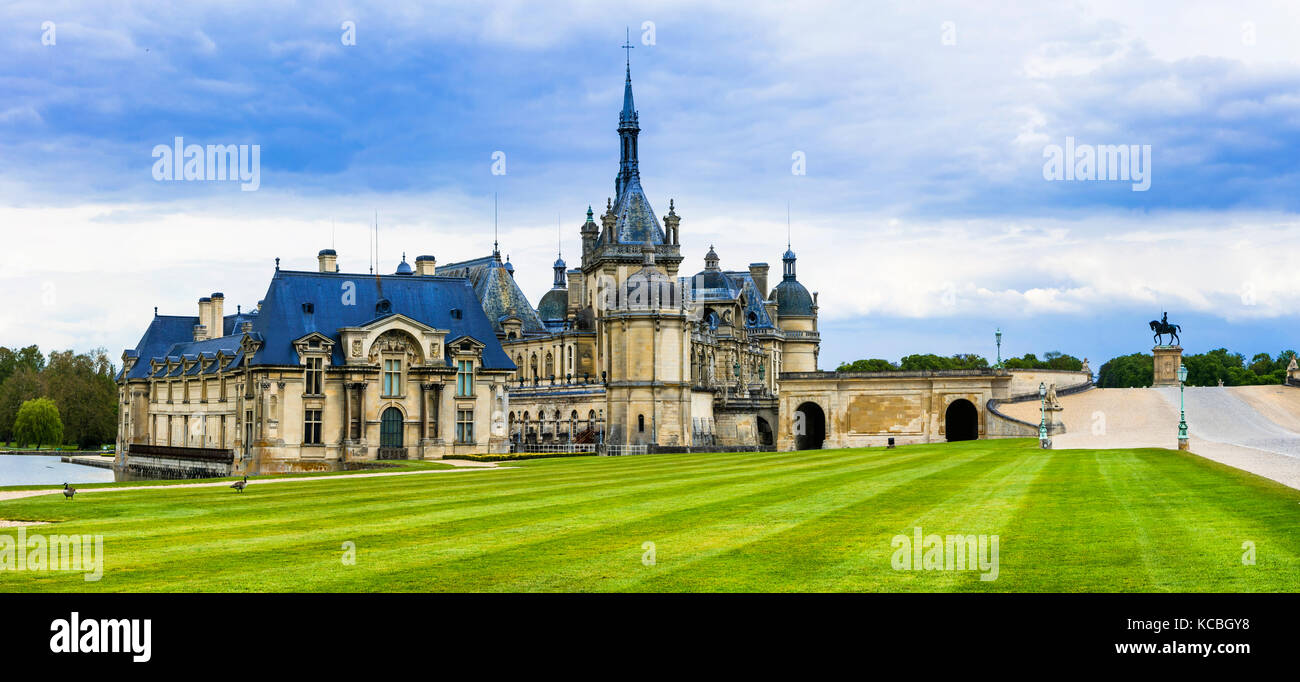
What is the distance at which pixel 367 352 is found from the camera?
71.5 metres

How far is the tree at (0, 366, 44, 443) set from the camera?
144m

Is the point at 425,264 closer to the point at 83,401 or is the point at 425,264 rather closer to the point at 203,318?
the point at 203,318

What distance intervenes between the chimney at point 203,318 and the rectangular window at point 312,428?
35.8 meters

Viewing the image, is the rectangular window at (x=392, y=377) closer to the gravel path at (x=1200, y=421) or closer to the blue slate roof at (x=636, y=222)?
the blue slate roof at (x=636, y=222)

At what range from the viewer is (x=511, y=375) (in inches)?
3130

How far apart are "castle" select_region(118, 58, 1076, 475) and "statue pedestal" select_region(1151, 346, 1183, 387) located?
13.2 metres

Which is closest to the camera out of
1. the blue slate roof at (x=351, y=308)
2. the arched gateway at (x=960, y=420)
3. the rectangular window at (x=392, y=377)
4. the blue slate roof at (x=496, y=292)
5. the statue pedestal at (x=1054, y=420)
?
the blue slate roof at (x=351, y=308)

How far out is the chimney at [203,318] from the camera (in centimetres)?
10094

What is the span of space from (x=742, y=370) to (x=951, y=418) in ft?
76.7

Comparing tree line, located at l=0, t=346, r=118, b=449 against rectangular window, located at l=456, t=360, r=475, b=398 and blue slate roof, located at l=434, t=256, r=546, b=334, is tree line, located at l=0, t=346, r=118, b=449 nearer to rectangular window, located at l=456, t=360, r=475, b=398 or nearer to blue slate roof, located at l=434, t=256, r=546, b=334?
blue slate roof, located at l=434, t=256, r=546, b=334

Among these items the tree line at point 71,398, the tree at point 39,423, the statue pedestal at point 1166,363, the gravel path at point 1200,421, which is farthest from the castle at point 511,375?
the tree line at point 71,398
